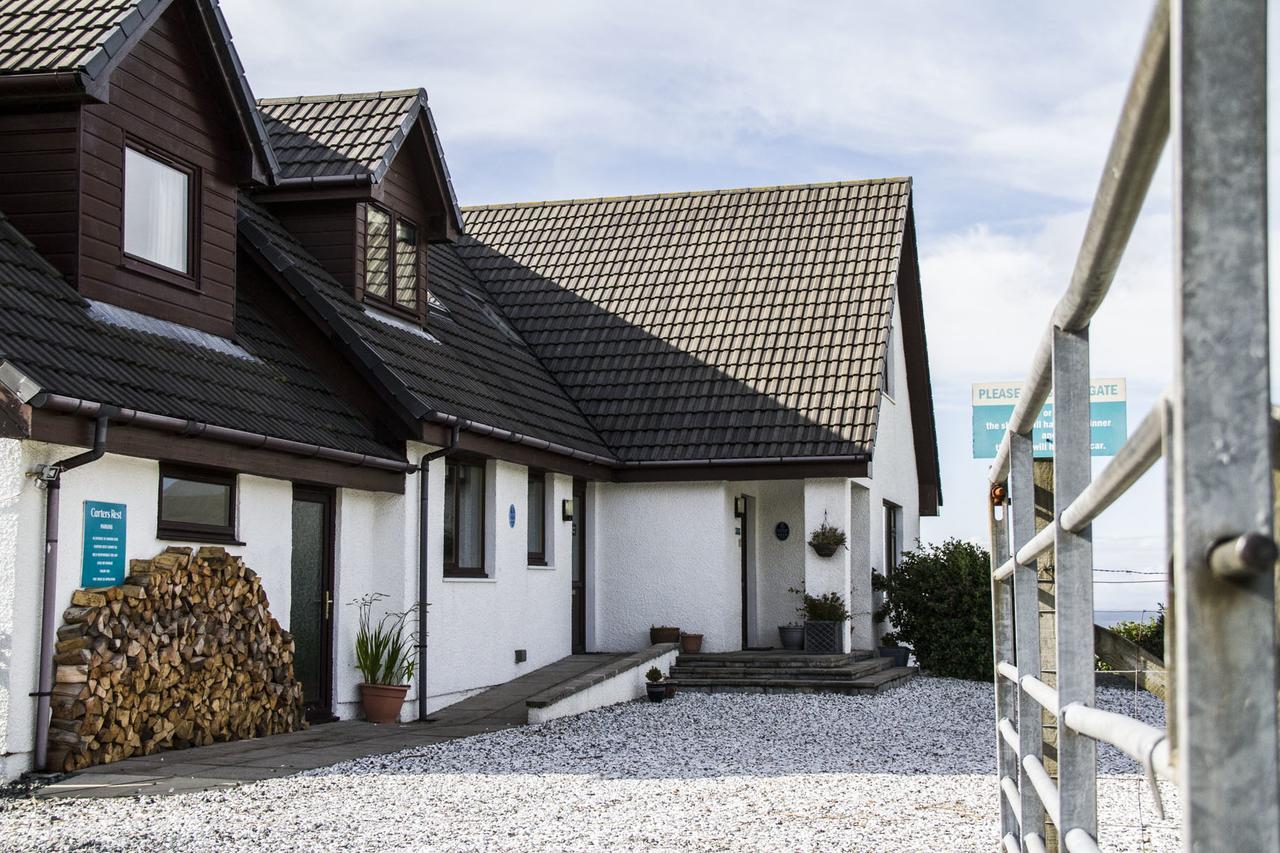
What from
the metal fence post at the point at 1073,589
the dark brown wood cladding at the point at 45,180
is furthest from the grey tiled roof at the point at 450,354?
the metal fence post at the point at 1073,589

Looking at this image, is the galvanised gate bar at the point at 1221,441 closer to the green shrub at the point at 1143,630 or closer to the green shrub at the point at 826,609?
the green shrub at the point at 1143,630

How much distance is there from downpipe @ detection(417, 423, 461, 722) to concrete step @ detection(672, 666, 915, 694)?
11.8 ft

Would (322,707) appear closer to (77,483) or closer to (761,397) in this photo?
(77,483)

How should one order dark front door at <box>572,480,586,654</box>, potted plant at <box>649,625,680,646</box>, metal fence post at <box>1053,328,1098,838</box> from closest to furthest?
metal fence post at <box>1053,328,1098,838</box>
potted plant at <box>649,625,680,646</box>
dark front door at <box>572,480,586,654</box>

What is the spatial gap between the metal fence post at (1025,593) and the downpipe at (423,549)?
36.1ft

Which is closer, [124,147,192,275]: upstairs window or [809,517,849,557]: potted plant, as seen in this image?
[124,147,192,275]: upstairs window

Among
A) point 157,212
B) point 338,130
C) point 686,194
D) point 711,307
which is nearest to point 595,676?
point 157,212

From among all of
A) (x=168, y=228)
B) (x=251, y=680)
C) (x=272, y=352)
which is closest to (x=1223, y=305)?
(x=251, y=680)

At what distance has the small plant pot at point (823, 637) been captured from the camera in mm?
17812

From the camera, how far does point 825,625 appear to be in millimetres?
17828

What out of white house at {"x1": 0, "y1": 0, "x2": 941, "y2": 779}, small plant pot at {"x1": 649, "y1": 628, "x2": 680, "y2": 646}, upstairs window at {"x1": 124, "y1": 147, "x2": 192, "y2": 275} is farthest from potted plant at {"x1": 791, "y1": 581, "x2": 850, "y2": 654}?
upstairs window at {"x1": 124, "y1": 147, "x2": 192, "y2": 275}

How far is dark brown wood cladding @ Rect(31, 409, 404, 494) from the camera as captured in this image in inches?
364

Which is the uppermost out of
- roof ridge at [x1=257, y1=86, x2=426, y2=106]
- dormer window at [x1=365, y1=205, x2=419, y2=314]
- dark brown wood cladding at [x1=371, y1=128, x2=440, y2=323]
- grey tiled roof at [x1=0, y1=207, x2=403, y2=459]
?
roof ridge at [x1=257, y1=86, x2=426, y2=106]

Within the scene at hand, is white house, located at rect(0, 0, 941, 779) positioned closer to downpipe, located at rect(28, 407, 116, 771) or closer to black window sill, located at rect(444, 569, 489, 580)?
downpipe, located at rect(28, 407, 116, 771)
